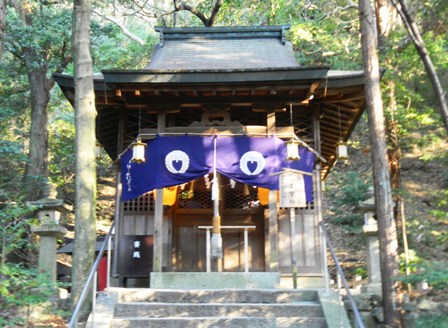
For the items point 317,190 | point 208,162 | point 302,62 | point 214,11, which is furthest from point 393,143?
point 214,11

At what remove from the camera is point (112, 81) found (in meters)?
9.51

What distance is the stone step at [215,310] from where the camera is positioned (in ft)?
24.8

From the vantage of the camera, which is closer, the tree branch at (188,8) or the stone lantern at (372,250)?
the stone lantern at (372,250)

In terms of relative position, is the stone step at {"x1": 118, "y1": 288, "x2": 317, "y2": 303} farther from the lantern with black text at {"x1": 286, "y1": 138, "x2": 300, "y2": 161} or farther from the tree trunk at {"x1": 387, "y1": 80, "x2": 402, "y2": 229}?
the tree trunk at {"x1": 387, "y1": 80, "x2": 402, "y2": 229}

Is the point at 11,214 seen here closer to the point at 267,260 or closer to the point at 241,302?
the point at 241,302

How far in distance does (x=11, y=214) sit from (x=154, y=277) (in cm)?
293

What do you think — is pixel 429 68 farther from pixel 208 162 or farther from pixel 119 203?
pixel 119 203

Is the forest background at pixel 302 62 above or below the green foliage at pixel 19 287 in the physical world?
above

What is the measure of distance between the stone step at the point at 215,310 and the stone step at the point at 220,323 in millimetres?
255

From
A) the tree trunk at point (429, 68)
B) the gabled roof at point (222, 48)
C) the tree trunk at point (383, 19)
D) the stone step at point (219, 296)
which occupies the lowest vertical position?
the stone step at point (219, 296)

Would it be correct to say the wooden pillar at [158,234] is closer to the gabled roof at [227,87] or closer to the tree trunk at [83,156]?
the tree trunk at [83,156]

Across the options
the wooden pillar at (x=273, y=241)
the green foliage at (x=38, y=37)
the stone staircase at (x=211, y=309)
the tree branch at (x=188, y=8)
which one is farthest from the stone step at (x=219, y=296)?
the tree branch at (x=188, y=8)

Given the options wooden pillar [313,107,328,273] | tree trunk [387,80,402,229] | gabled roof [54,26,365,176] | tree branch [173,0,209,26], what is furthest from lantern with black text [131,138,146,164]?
tree branch [173,0,209,26]

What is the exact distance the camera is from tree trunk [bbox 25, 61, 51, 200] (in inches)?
583
